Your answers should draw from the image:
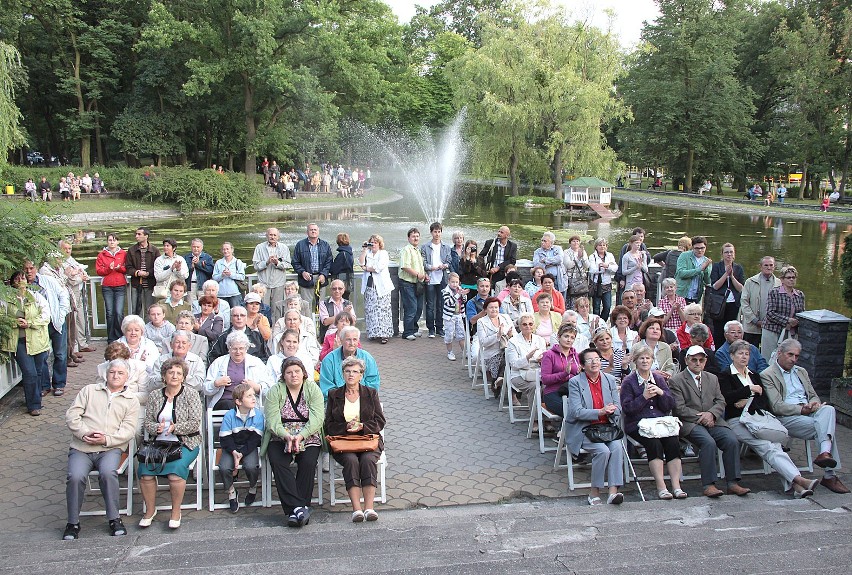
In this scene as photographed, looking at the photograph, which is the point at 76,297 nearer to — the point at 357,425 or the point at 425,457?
the point at 425,457

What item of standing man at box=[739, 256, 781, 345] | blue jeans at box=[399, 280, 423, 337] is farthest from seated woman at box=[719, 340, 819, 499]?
blue jeans at box=[399, 280, 423, 337]

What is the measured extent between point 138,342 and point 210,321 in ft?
3.85

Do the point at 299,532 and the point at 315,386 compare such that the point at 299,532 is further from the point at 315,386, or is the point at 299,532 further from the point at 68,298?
the point at 68,298

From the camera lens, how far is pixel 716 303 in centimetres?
989

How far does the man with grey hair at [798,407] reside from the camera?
6262 mm

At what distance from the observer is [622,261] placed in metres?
11.4

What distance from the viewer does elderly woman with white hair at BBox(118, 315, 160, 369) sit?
6789mm

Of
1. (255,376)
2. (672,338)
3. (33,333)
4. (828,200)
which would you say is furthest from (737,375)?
(828,200)

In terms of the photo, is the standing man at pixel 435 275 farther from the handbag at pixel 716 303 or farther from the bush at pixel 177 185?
the bush at pixel 177 185

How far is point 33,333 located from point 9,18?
3851 cm

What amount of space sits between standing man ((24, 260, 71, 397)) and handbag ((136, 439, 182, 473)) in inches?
147

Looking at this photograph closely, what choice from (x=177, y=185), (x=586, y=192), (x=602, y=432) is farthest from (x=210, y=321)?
(x=586, y=192)

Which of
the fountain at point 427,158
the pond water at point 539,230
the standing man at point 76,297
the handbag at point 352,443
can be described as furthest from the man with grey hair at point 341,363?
the fountain at point 427,158

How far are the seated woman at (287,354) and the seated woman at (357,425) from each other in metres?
0.87
